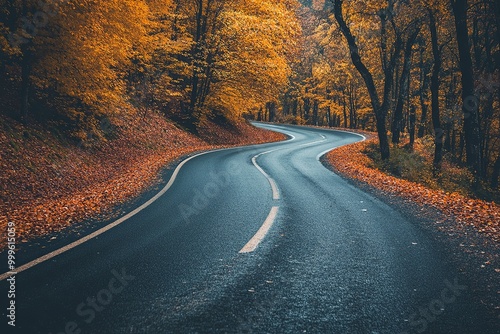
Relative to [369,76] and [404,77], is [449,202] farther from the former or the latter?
[404,77]

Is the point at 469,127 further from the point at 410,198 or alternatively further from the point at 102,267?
the point at 102,267

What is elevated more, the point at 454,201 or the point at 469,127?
the point at 469,127

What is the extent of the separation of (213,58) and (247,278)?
20.9 m

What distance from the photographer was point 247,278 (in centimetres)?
402

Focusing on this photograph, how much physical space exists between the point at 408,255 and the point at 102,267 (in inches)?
177

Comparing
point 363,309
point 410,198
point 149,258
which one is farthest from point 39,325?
point 410,198

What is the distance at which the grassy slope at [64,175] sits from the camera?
7414 mm

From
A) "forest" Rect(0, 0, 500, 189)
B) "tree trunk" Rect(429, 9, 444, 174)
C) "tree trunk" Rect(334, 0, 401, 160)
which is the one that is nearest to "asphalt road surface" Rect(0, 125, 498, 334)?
"forest" Rect(0, 0, 500, 189)

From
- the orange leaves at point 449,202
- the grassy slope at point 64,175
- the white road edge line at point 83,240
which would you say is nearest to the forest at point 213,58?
the grassy slope at point 64,175

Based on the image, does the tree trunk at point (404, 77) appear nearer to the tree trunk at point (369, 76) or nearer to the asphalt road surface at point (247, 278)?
the tree trunk at point (369, 76)

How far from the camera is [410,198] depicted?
891 centimetres

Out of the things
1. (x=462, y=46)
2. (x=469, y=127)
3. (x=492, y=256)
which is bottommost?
(x=492, y=256)

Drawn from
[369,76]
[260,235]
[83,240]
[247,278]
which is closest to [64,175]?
[83,240]

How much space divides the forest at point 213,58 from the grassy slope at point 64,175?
0.99 meters
